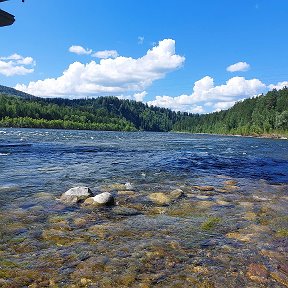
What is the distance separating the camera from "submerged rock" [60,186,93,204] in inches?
509

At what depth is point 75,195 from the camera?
13281 millimetres

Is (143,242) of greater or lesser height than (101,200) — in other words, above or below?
below

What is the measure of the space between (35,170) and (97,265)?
50.3 ft

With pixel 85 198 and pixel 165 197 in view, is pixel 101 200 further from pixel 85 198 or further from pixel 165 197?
pixel 165 197

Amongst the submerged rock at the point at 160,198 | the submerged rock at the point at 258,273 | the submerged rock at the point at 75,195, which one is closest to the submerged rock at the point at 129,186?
the submerged rock at the point at 160,198

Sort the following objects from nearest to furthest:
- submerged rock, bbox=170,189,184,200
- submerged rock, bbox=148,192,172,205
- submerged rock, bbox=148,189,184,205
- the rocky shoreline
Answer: the rocky shoreline → submerged rock, bbox=148,192,172,205 → submerged rock, bbox=148,189,184,205 → submerged rock, bbox=170,189,184,200

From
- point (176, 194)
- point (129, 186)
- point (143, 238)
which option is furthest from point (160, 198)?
point (143, 238)

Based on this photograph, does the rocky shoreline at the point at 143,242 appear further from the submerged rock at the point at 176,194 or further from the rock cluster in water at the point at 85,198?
the submerged rock at the point at 176,194

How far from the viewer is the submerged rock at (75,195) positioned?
42.4 ft

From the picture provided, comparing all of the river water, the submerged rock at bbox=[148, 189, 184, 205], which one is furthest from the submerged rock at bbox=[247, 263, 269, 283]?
the submerged rock at bbox=[148, 189, 184, 205]

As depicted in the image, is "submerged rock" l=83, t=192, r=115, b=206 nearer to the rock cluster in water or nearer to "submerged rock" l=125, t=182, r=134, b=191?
the rock cluster in water

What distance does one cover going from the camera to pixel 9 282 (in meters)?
6.58

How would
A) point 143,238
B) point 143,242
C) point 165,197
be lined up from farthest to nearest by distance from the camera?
point 165,197 < point 143,238 < point 143,242

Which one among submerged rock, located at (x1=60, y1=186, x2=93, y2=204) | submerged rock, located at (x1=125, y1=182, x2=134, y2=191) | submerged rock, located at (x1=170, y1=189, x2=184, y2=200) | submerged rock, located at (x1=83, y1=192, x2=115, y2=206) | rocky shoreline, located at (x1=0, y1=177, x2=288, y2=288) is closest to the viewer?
rocky shoreline, located at (x1=0, y1=177, x2=288, y2=288)
